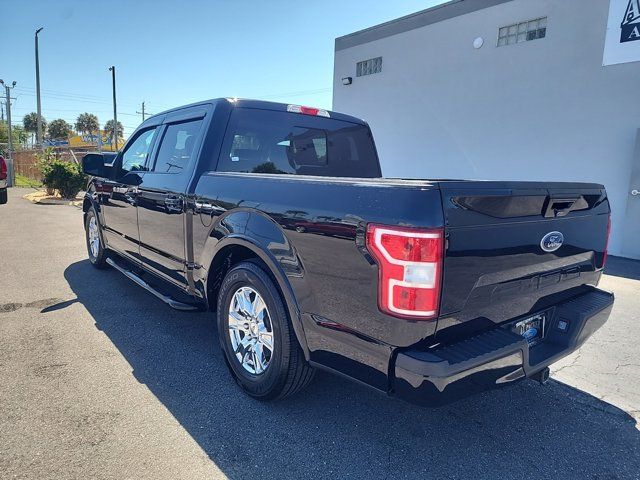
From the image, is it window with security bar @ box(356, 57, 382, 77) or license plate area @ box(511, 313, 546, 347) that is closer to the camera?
license plate area @ box(511, 313, 546, 347)

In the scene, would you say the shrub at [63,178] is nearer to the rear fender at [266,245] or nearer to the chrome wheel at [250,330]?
the rear fender at [266,245]

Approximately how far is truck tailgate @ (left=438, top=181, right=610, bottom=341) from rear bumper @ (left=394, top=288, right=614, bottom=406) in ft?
0.29

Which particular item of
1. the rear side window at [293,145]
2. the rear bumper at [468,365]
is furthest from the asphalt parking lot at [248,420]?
the rear side window at [293,145]

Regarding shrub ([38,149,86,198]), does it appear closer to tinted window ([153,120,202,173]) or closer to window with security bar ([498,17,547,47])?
tinted window ([153,120,202,173])

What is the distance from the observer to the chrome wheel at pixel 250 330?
105 inches

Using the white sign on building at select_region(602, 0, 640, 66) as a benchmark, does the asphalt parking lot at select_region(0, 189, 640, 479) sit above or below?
below

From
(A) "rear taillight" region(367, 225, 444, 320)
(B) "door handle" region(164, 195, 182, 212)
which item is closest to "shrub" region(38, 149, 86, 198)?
(B) "door handle" region(164, 195, 182, 212)

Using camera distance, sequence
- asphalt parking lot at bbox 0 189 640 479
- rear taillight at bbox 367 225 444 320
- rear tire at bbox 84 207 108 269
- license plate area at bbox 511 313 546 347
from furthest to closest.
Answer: rear tire at bbox 84 207 108 269 < license plate area at bbox 511 313 546 347 < asphalt parking lot at bbox 0 189 640 479 < rear taillight at bbox 367 225 444 320

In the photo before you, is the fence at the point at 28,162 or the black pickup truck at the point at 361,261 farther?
the fence at the point at 28,162

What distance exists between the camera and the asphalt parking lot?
221 centimetres

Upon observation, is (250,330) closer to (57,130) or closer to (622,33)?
(622,33)

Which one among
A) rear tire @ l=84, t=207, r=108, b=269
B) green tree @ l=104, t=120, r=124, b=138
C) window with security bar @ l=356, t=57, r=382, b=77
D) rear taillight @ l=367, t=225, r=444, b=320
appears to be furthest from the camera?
green tree @ l=104, t=120, r=124, b=138

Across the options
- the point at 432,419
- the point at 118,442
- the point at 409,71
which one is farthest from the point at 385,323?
the point at 409,71

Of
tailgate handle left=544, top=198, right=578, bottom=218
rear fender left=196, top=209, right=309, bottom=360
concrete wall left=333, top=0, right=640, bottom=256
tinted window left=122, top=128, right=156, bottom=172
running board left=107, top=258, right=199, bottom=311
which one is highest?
Result: concrete wall left=333, top=0, right=640, bottom=256
